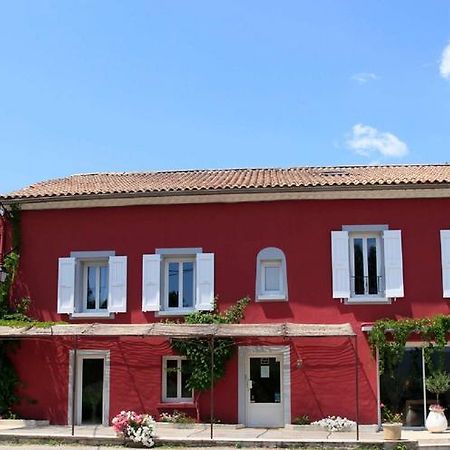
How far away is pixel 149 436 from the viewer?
1581cm

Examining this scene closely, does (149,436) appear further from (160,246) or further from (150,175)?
(150,175)

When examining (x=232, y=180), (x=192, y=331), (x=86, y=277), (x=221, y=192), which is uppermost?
(x=232, y=180)

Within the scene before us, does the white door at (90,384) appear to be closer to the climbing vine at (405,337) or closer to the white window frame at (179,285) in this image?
the white window frame at (179,285)

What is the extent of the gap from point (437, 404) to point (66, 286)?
989 cm

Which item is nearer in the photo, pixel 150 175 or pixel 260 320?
pixel 260 320

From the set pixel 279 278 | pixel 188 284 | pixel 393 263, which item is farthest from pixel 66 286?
pixel 393 263

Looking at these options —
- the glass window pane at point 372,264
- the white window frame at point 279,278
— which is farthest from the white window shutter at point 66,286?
the glass window pane at point 372,264

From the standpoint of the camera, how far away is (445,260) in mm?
18359

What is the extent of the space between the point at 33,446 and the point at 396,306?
916cm

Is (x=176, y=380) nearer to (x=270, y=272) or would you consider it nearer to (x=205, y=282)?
(x=205, y=282)

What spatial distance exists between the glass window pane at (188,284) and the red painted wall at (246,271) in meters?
0.64

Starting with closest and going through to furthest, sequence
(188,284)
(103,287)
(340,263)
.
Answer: (340,263) < (188,284) < (103,287)

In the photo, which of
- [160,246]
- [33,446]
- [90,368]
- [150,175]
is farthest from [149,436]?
[150,175]

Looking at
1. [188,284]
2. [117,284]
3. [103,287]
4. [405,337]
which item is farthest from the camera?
[103,287]
